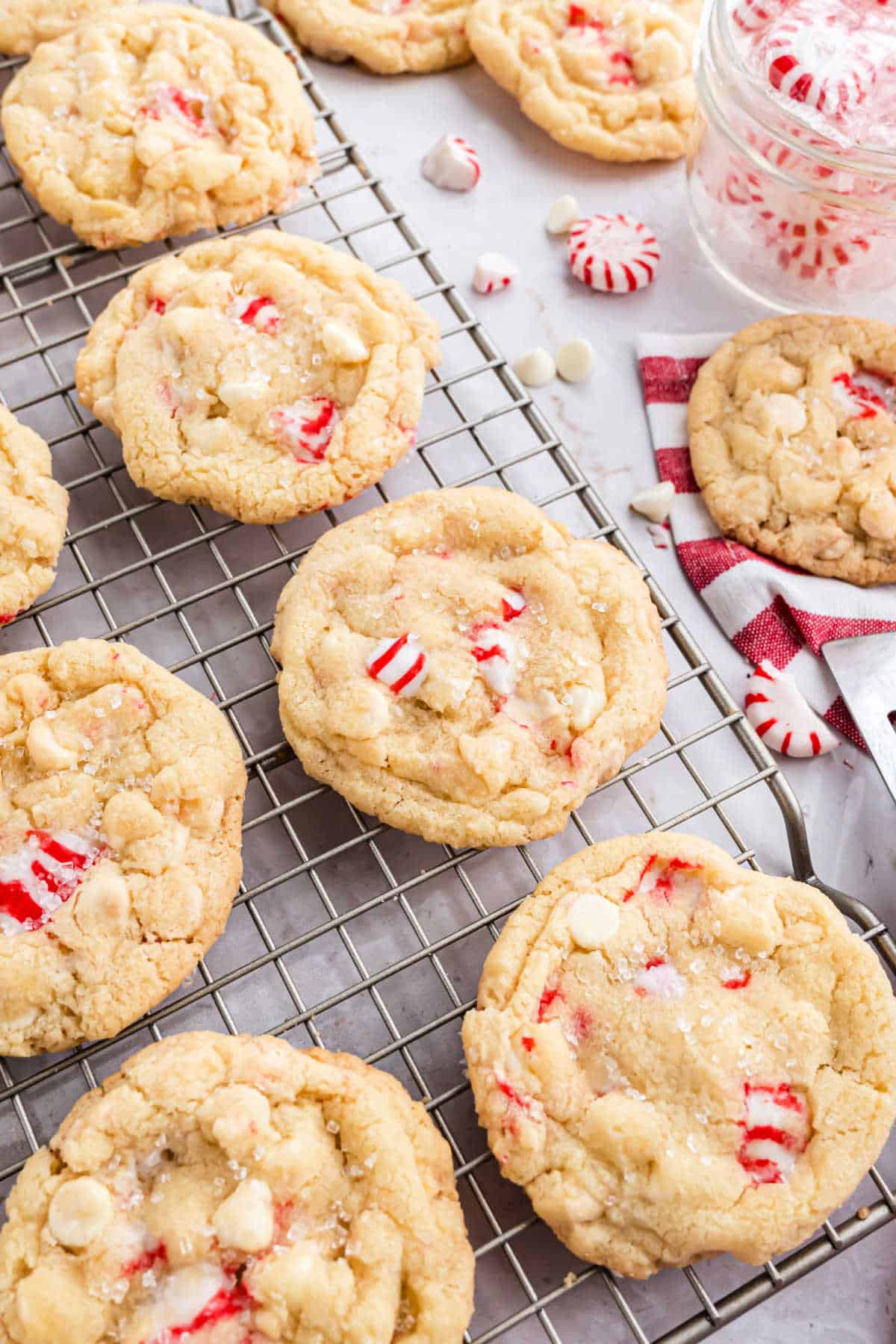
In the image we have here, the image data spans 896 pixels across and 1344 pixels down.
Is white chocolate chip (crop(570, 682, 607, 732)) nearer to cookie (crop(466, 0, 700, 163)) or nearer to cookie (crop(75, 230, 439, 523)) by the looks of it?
cookie (crop(75, 230, 439, 523))

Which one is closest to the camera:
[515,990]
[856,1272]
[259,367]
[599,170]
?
[515,990]

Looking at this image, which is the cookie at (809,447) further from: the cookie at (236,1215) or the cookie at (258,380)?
the cookie at (236,1215)

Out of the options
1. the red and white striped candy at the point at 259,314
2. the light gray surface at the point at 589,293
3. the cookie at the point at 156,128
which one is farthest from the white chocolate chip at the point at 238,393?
the light gray surface at the point at 589,293

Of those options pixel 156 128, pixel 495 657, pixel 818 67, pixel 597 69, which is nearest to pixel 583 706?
pixel 495 657

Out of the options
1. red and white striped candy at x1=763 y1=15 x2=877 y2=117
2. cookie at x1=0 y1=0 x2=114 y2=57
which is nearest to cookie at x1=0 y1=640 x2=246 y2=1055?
cookie at x1=0 y1=0 x2=114 y2=57

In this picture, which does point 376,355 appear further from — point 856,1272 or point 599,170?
point 856,1272

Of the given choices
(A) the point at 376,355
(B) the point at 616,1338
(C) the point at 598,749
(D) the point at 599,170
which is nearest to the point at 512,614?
(C) the point at 598,749
